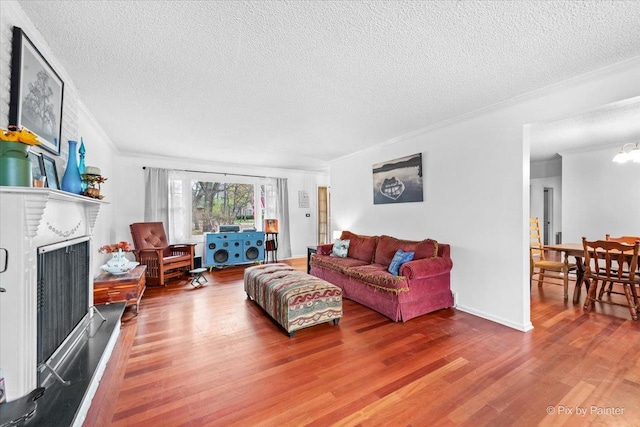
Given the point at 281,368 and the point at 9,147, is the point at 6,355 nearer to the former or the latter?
the point at 9,147

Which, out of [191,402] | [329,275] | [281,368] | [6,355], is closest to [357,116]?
[329,275]

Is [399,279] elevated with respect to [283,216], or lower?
lower

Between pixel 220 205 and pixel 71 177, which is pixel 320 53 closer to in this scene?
pixel 71 177

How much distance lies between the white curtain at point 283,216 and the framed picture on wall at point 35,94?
192 inches

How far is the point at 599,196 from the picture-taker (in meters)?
4.76

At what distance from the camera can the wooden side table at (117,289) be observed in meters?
2.94

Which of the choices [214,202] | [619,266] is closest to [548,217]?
[619,266]

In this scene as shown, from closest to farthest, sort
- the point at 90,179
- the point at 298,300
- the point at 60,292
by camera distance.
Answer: the point at 60,292 < the point at 90,179 < the point at 298,300

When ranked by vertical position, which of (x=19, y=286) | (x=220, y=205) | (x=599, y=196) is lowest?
(x=19, y=286)

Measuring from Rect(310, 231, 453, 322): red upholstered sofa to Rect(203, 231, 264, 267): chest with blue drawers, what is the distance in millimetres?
2382

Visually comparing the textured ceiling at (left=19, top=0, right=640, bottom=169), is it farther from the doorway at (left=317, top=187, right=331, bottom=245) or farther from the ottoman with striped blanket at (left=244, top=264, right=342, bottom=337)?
the doorway at (left=317, top=187, right=331, bottom=245)

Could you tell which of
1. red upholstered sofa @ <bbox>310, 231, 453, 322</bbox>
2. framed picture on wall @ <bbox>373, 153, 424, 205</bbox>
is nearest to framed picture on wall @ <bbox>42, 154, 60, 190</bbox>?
red upholstered sofa @ <bbox>310, 231, 453, 322</bbox>

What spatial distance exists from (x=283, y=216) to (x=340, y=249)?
2.70m

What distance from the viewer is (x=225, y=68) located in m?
2.19
